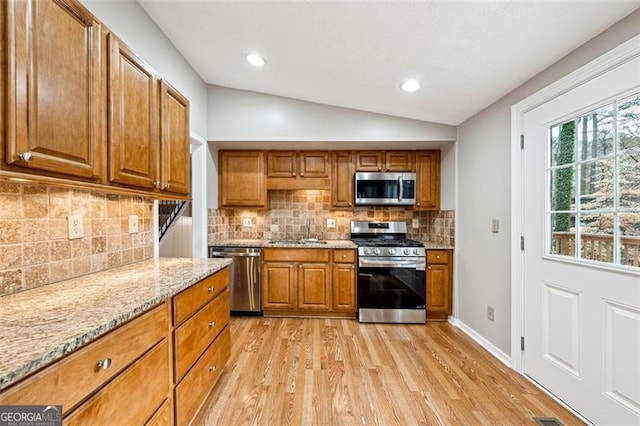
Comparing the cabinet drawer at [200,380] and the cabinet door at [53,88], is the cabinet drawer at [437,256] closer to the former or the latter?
the cabinet drawer at [200,380]

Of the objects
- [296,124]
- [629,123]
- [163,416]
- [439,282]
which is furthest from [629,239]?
[296,124]

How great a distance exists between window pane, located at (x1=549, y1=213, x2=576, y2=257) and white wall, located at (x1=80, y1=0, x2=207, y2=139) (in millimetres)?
3092

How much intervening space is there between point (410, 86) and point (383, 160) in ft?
3.62

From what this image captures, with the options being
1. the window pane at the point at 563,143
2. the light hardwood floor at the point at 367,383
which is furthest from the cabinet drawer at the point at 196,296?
the window pane at the point at 563,143

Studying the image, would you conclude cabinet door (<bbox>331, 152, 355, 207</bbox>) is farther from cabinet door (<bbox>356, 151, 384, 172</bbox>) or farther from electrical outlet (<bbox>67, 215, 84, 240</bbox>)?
electrical outlet (<bbox>67, 215, 84, 240</bbox>)

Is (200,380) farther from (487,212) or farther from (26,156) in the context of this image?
(487,212)

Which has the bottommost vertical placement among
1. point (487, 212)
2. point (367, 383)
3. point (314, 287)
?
point (367, 383)

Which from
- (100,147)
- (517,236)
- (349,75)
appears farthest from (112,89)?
(517,236)

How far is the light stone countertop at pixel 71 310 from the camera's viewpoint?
2.27ft

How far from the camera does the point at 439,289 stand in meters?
3.14

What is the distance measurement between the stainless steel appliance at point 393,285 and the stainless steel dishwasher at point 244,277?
1202 millimetres

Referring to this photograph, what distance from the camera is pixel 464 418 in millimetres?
1661

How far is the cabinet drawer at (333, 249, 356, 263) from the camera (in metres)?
3.17

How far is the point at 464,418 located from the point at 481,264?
55.6 inches
